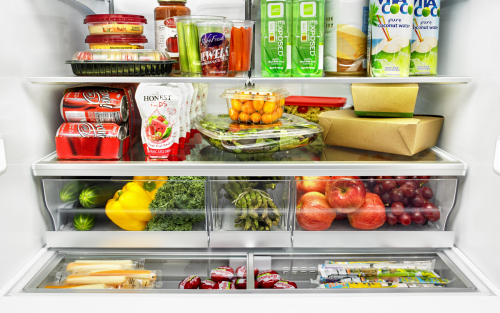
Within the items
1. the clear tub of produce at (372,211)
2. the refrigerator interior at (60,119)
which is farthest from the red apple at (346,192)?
the refrigerator interior at (60,119)

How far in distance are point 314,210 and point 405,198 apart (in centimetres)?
38

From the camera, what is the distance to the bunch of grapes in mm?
1517

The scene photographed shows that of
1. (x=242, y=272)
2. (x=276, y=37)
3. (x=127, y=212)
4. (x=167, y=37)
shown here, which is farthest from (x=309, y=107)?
(x=127, y=212)

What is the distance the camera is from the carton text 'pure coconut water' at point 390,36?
4.59ft

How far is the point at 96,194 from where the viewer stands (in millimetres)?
1530

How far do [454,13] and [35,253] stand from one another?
6.42 ft

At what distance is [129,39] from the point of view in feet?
5.28

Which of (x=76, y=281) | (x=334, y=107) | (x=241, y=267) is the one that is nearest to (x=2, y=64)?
(x=76, y=281)

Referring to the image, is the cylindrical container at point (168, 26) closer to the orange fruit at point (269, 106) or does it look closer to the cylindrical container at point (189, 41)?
the cylindrical container at point (189, 41)

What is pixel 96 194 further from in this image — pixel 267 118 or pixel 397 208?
pixel 397 208

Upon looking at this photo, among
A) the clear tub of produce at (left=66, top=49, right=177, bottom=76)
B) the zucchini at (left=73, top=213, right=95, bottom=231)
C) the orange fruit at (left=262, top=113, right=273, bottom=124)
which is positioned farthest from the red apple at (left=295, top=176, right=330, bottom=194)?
the zucchini at (left=73, top=213, right=95, bottom=231)

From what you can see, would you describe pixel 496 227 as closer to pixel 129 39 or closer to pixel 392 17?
pixel 392 17

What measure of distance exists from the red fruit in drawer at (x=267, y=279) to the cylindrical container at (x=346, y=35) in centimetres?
82
